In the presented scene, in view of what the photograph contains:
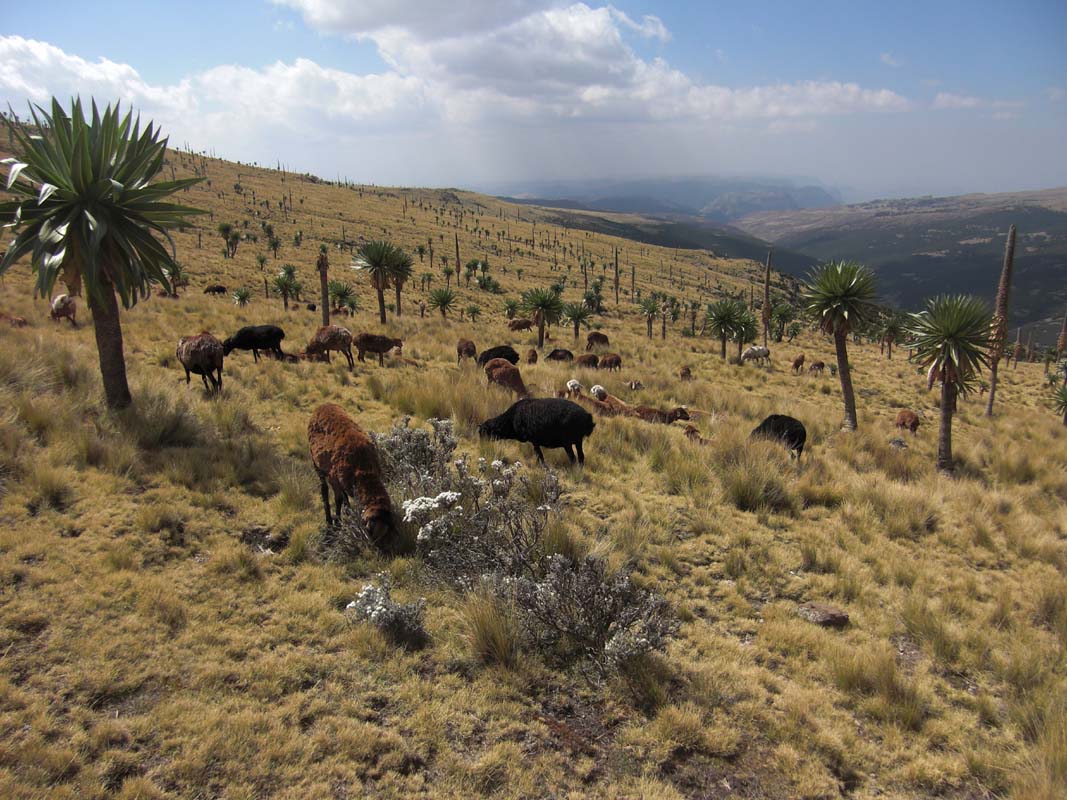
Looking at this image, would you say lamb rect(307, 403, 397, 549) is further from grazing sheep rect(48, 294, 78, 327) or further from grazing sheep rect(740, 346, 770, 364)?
grazing sheep rect(740, 346, 770, 364)

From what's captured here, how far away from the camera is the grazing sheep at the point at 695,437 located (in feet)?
43.3

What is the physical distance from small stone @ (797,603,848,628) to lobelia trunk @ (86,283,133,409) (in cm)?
1149

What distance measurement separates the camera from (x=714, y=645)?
599cm

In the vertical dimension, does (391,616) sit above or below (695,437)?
above

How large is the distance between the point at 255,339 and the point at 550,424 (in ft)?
36.6

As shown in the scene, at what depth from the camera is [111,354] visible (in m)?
9.66

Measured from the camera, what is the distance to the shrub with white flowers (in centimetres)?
541

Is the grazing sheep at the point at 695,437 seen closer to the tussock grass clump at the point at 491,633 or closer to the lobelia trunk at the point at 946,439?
the lobelia trunk at the point at 946,439

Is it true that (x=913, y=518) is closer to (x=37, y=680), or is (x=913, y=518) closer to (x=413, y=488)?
(x=413, y=488)

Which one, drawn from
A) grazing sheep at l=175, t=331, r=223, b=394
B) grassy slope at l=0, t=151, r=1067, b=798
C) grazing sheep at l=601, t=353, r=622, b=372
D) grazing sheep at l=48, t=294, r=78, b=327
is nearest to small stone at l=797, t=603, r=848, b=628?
grassy slope at l=0, t=151, r=1067, b=798

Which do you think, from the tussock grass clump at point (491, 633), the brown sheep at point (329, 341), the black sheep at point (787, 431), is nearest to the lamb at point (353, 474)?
the tussock grass clump at point (491, 633)

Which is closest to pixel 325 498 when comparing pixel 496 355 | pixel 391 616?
pixel 391 616

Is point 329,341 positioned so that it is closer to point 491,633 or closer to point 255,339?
point 255,339

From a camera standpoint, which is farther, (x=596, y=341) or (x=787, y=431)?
(x=596, y=341)
